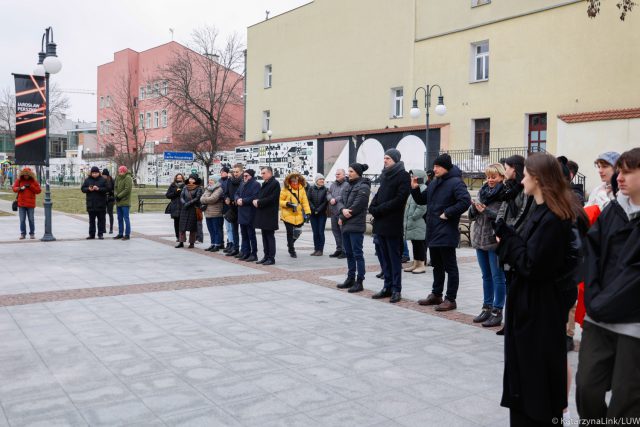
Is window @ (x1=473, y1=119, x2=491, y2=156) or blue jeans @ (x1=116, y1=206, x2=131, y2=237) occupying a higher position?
window @ (x1=473, y1=119, x2=491, y2=156)

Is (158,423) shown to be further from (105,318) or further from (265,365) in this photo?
(105,318)

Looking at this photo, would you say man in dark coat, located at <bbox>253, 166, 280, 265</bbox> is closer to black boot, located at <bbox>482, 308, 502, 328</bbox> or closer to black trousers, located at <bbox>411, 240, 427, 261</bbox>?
black trousers, located at <bbox>411, 240, 427, 261</bbox>

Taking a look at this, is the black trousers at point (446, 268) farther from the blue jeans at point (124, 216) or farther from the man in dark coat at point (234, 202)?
the blue jeans at point (124, 216)

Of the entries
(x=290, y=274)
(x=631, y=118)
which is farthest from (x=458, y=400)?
(x=631, y=118)

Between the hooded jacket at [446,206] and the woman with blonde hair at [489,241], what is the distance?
31 centimetres

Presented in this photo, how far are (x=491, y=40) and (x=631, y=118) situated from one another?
726 cm

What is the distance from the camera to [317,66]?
37.1 metres

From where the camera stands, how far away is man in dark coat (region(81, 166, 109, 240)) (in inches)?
630

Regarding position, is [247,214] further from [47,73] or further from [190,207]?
[47,73]

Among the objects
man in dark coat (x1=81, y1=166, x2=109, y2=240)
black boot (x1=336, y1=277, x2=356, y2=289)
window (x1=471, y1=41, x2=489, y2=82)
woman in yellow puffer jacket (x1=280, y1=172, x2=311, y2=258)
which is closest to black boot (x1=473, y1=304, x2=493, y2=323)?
black boot (x1=336, y1=277, x2=356, y2=289)

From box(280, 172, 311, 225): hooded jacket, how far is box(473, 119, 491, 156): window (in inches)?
611

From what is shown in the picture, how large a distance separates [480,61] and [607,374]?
85.6 ft

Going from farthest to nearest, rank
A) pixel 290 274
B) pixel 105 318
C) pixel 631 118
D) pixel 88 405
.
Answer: pixel 631 118 → pixel 290 274 → pixel 105 318 → pixel 88 405

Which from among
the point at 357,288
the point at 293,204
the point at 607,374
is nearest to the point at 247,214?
the point at 293,204
